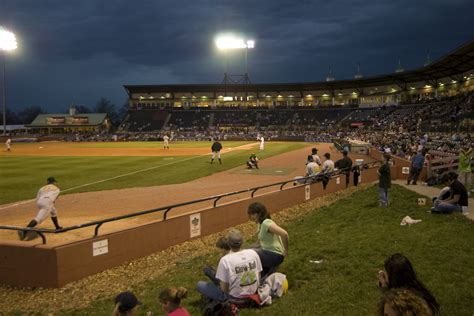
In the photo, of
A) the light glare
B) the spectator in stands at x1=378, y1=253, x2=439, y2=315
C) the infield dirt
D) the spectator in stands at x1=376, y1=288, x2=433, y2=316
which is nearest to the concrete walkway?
the infield dirt

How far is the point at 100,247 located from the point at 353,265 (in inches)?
219

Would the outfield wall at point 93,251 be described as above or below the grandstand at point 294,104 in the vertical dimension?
below

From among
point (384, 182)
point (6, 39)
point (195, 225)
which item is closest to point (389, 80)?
point (6, 39)

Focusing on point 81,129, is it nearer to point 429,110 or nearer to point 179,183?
point 429,110

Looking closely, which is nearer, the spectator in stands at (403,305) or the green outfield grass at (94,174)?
the spectator in stands at (403,305)

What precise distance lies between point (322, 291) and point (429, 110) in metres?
64.2

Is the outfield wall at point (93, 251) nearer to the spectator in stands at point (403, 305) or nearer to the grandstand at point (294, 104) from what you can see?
the spectator in stands at point (403, 305)

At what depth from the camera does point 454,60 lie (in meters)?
53.8

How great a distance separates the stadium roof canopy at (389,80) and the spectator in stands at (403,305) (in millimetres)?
46423

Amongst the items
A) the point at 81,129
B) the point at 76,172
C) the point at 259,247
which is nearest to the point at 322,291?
the point at 259,247

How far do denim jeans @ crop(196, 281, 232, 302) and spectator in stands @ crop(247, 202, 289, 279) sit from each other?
1.22 m

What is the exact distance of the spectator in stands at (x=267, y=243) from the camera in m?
7.37

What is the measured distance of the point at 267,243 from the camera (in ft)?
24.6

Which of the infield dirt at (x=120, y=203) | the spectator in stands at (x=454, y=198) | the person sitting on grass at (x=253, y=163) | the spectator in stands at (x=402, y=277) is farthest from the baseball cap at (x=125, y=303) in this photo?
the person sitting on grass at (x=253, y=163)
